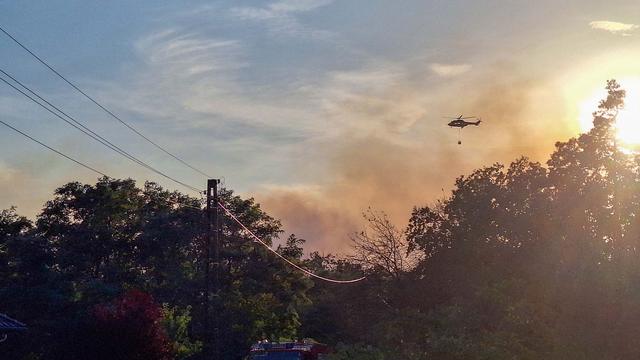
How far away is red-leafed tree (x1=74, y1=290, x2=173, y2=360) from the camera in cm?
3789

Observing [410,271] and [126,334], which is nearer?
[126,334]

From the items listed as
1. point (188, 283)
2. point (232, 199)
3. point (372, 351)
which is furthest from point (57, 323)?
point (372, 351)

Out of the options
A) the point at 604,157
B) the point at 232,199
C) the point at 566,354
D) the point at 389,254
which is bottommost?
the point at 566,354

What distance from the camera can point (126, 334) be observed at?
3809 centimetres

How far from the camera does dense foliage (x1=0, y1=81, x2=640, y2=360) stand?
37.4 metres

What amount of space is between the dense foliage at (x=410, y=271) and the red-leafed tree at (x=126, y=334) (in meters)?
0.22

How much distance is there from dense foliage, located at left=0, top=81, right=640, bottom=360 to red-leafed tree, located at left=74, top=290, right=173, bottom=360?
0.22m

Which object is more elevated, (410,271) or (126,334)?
(410,271)

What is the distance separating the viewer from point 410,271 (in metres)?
54.7

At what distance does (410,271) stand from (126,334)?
72.6 feet

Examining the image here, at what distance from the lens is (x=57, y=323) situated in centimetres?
5956

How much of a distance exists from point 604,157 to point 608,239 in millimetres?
6191

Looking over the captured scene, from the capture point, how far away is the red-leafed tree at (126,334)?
3789cm

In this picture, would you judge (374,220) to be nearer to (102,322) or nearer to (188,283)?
(188,283)
